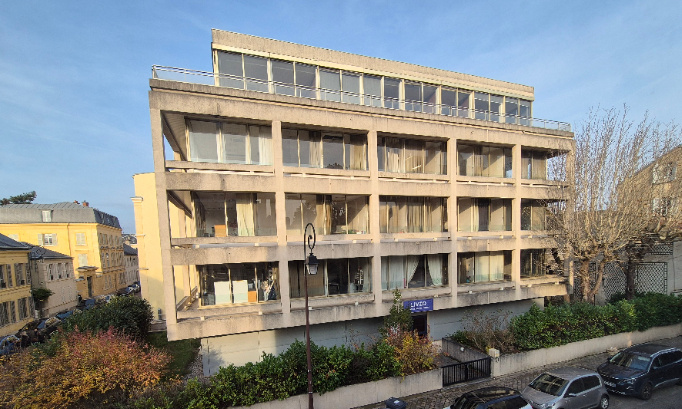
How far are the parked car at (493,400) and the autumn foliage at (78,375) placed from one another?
1137 centimetres

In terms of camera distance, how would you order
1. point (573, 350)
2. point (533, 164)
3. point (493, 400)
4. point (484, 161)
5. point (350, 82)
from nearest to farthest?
point (493, 400) < point (573, 350) < point (350, 82) < point (484, 161) < point (533, 164)

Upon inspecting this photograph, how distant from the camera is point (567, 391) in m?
9.77

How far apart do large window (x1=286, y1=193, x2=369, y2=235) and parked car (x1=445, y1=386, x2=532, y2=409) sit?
872 centimetres

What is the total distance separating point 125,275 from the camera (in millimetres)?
49000

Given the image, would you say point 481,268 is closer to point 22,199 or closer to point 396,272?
point 396,272

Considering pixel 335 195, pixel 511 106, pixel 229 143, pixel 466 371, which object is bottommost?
pixel 466 371

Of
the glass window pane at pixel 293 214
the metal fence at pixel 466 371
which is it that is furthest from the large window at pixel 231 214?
the metal fence at pixel 466 371

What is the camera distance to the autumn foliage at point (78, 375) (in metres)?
8.90

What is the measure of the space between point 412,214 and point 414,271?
359 cm

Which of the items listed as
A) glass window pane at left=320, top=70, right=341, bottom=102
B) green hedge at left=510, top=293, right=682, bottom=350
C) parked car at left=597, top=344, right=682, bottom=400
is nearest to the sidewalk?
green hedge at left=510, top=293, right=682, bottom=350

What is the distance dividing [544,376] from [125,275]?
61770 millimetres

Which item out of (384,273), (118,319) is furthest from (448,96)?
(118,319)

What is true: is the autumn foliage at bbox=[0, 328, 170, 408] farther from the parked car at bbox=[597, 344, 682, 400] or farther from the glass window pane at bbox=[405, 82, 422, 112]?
the glass window pane at bbox=[405, 82, 422, 112]

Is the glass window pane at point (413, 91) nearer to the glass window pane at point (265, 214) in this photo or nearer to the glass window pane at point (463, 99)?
the glass window pane at point (463, 99)
